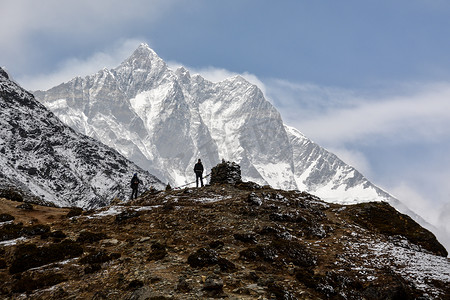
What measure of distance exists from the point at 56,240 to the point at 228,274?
42.4ft

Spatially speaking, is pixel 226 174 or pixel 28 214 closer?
pixel 28 214

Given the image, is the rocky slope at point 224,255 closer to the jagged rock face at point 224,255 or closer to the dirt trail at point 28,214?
the jagged rock face at point 224,255

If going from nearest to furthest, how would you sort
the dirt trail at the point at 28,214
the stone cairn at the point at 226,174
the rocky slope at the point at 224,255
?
the rocky slope at the point at 224,255
the dirt trail at the point at 28,214
the stone cairn at the point at 226,174

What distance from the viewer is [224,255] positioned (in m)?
22.0

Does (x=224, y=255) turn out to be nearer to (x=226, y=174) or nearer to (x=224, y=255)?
(x=224, y=255)

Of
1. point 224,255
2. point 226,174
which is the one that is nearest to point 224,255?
point 224,255

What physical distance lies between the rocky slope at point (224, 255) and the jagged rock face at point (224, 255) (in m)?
0.06

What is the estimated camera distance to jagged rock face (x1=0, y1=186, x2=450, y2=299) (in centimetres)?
1799

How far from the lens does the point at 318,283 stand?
18594 millimetres

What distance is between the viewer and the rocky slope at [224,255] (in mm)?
17984

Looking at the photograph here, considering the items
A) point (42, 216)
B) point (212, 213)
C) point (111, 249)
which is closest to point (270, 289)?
point (111, 249)

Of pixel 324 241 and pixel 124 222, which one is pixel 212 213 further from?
pixel 324 241

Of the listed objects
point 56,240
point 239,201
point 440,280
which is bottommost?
point 56,240

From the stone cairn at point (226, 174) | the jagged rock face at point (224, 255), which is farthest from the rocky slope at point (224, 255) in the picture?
the stone cairn at point (226, 174)
